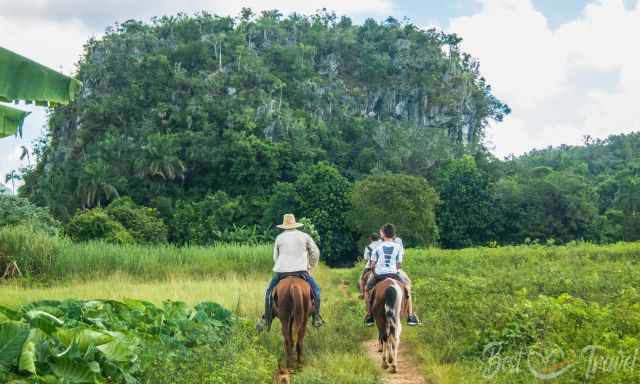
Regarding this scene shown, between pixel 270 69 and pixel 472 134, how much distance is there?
74.0 feet

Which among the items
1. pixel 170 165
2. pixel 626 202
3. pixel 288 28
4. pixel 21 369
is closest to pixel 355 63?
pixel 288 28

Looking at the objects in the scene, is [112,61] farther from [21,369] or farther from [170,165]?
[21,369]

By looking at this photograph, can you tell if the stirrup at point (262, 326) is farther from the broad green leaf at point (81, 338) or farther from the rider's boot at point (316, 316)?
the broad green leaf at point (81, 338)

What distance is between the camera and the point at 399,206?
41.6 meters

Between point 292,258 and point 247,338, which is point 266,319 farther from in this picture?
point 292,258

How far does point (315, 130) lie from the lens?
59531 millimetres

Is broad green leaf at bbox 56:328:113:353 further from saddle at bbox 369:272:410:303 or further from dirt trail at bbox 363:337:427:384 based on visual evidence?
saddle at bbox 369:272:410:303

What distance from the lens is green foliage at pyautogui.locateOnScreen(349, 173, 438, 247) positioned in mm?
41469

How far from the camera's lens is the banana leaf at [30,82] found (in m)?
7.43

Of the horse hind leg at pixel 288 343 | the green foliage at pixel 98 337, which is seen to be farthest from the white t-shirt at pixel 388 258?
the green foliage at pixel 98 337

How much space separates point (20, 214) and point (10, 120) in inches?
843

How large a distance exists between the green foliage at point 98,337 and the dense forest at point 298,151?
24.1 m

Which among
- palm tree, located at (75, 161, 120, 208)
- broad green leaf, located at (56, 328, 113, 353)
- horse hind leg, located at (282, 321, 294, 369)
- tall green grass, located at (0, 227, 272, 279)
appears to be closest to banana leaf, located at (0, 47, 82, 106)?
broad green leaf, located at (56, 328, 113, 353)

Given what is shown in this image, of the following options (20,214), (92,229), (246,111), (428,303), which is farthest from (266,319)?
(246,111)
